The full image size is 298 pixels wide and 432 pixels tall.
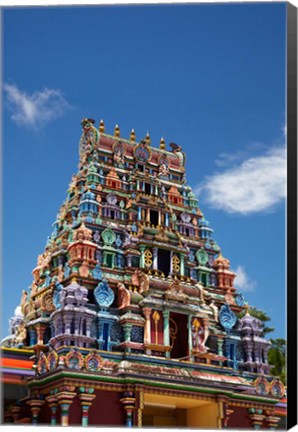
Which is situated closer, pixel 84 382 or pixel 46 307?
→ pixel 84 382

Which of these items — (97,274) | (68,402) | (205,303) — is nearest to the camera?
(68,402)

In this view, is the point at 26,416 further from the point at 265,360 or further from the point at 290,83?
the point at 290,83

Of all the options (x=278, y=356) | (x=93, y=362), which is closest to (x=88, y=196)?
(x=93, y=362)

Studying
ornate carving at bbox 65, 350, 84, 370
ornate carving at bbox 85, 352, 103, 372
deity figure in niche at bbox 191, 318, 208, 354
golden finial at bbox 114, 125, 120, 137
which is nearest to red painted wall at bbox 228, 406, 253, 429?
deity figure in niche at bbox 191, 318, 208, 354

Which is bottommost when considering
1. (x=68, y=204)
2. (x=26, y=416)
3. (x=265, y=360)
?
(x=26, y=416)

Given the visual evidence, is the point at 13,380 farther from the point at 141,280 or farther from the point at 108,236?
the point at 108,236

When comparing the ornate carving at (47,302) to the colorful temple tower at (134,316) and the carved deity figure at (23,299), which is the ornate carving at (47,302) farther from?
the carved deity figure at (23,299)

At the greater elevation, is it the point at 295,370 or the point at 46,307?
the point at 46,307

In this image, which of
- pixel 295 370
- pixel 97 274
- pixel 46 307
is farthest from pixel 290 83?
pixel 46 307

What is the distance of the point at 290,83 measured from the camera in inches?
730

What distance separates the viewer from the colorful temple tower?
73.9 feet

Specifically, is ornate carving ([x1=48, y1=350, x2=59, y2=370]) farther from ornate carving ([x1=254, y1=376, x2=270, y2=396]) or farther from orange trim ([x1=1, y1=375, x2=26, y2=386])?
ornate carving ([x1=254, y1=376, x2=270, y2=396])

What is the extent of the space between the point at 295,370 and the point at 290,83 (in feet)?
21.8

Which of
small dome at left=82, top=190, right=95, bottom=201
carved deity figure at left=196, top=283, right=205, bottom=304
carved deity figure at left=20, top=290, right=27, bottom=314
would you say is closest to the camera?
carved deity figure at left=196, top=283, right=205, bottom=304
